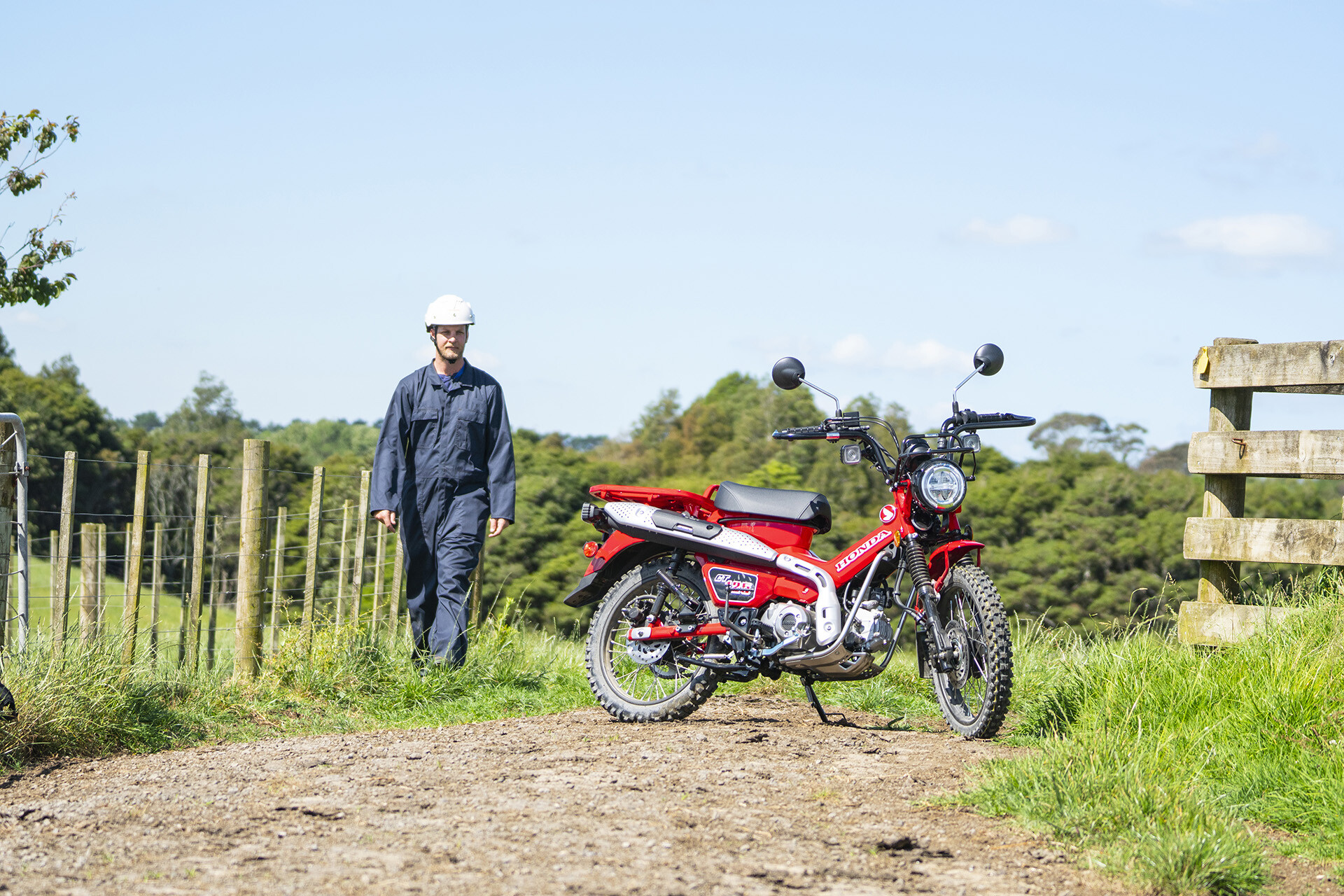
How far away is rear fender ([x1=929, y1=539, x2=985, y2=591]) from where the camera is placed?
511 centimetres

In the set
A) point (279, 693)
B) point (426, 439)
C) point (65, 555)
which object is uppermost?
point (426, 439)

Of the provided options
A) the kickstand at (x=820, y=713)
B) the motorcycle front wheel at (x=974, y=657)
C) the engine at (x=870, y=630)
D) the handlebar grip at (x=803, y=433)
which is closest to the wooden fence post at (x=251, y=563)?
the handlebar grip at (x=803, y=433)

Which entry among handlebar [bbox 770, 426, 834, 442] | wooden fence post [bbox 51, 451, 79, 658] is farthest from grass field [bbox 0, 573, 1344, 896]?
handlebar [bbox 770, 426, 834, 442]

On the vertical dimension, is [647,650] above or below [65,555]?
below

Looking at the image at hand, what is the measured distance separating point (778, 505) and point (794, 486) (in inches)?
1761

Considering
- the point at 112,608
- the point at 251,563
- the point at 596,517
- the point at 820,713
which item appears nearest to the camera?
the point at 820,713

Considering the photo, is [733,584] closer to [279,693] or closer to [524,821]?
[524,821]

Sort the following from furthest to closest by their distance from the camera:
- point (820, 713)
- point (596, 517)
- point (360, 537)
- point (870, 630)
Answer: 1. point (360, 537)
2. point (596, 517)
3. point (820, 713)
4. point (870, 630)

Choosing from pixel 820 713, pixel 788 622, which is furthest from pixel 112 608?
pixel 788 622

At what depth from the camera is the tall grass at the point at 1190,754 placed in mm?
3361

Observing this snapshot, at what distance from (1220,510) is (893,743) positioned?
2.55 metres

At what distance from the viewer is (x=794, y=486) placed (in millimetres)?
49938

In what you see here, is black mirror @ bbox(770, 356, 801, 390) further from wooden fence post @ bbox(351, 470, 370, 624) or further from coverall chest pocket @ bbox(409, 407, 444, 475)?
wooden fence post @ bbox(351, 470, 370, 624)

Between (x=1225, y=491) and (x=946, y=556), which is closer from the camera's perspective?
(x=946, y=556)
